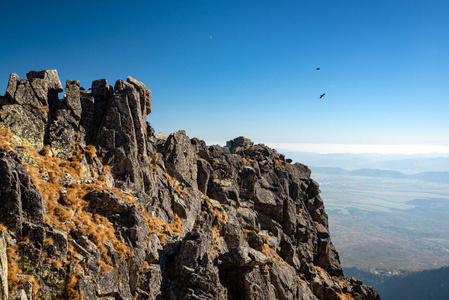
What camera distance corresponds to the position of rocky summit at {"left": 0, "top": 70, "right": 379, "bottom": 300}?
15.7 meters

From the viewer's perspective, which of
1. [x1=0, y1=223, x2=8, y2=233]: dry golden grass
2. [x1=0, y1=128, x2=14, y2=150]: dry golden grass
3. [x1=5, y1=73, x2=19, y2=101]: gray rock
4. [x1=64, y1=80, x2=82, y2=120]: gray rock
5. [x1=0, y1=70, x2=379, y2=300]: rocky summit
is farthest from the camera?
[x1=64, y1=80, x2=82, y2=120]: gray rock

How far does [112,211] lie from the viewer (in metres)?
22.9

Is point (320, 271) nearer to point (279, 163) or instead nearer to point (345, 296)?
point (345, 296)

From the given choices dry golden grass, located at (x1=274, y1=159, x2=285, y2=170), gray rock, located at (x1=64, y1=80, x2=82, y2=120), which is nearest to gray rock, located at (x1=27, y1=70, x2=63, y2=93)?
gray rock, located at (x1=64, y1=80, x2=82, y2=120)

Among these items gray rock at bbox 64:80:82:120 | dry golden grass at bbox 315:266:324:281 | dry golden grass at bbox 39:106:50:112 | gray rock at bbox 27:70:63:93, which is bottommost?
dry golden grass at bbox 315:266:324:281

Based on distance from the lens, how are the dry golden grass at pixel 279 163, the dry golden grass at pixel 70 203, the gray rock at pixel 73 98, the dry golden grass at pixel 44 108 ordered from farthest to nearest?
the dry golden grass at pixel 279 163 → the gray rock at pixel 73 98 → the dry golden grass at pixel 44 108 → the dry golden grass at pixel 70 203

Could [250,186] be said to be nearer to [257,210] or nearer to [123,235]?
[257,210]

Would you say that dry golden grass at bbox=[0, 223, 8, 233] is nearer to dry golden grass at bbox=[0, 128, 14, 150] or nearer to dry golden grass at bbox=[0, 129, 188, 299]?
dry golden grass at bbox=[0, 129, 188, 299]

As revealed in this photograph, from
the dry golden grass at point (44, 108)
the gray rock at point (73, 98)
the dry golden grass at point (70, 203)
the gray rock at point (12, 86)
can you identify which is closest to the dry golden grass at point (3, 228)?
the dry golden grass at point (70, 203)

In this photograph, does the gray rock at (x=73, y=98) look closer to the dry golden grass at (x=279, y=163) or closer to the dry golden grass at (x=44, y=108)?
the dry golden grass at (x=44, y=108)

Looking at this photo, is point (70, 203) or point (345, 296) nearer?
point (70, 203)

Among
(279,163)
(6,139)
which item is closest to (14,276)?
(6,139)

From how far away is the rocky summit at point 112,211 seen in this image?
15.7 metres

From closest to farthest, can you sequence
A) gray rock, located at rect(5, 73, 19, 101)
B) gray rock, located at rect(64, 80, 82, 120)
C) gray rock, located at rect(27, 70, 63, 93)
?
gray rock, located at rect(5, 73, 19, 101), gray rock, located at rect(27, 70, 63, 93), gray rock, located at rect(64, 80, 82, 120)
